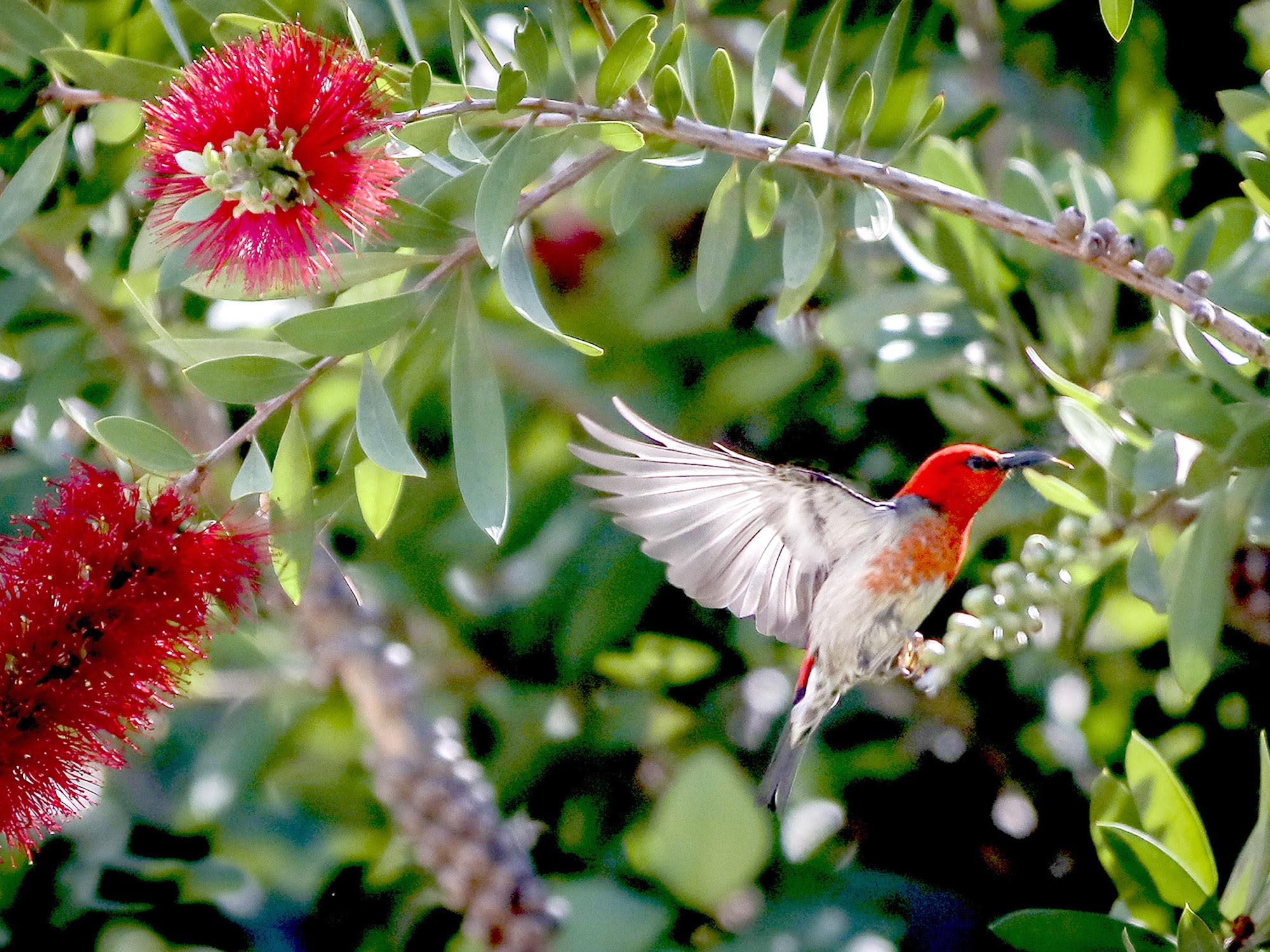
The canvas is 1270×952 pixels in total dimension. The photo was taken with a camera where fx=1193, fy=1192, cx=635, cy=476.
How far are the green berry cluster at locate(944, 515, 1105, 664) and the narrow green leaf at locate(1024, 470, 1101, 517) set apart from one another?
51 mm

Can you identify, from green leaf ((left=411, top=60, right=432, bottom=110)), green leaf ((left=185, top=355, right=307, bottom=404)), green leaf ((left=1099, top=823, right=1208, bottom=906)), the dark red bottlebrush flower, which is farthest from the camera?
green leaf ((left=1099, top=823, right=1208, bottom=906))

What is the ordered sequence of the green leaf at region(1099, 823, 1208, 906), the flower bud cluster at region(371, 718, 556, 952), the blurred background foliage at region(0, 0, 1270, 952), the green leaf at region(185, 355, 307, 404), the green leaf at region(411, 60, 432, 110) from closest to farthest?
the green leaf at region(411, 60, 432, 110) → the green leaf at region(185, 355, 307, 404) → the green leaf at region(1099, 823, 1208, 906) → the blurred background foliage at region(0, 0, 1270, 952) → the flower bud cluster at region(371, 718, 556, 952)

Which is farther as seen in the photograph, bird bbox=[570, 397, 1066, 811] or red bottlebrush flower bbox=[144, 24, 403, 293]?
bird bbox=[570, 397, 1066, 811]

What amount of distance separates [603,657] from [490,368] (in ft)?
3.09

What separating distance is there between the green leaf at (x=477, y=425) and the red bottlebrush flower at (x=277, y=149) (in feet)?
0.44

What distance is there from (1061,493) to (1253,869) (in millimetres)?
467

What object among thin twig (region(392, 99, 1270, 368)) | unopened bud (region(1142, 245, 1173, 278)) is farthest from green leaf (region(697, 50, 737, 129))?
unopened bud (region(1142, 245, 1173, 278))

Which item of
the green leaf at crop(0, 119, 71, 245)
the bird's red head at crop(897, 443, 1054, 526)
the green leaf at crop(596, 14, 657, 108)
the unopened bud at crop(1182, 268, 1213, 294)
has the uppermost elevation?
the green leaf at crop(596, 14, 657, 108)

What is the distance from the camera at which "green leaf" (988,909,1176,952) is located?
131cm

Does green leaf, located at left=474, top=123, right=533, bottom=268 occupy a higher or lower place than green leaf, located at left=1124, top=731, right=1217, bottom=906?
higher

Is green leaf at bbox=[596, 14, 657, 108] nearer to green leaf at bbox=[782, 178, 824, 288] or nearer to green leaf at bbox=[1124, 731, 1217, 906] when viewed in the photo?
green leaf at bbox=[782, 178, 824, 288]

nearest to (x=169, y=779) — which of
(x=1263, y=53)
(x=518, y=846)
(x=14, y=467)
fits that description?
(x=14, y=467)

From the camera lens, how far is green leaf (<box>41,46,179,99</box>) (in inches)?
45.4

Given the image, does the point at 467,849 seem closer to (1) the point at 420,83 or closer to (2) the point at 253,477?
(2) the point at 253,477
